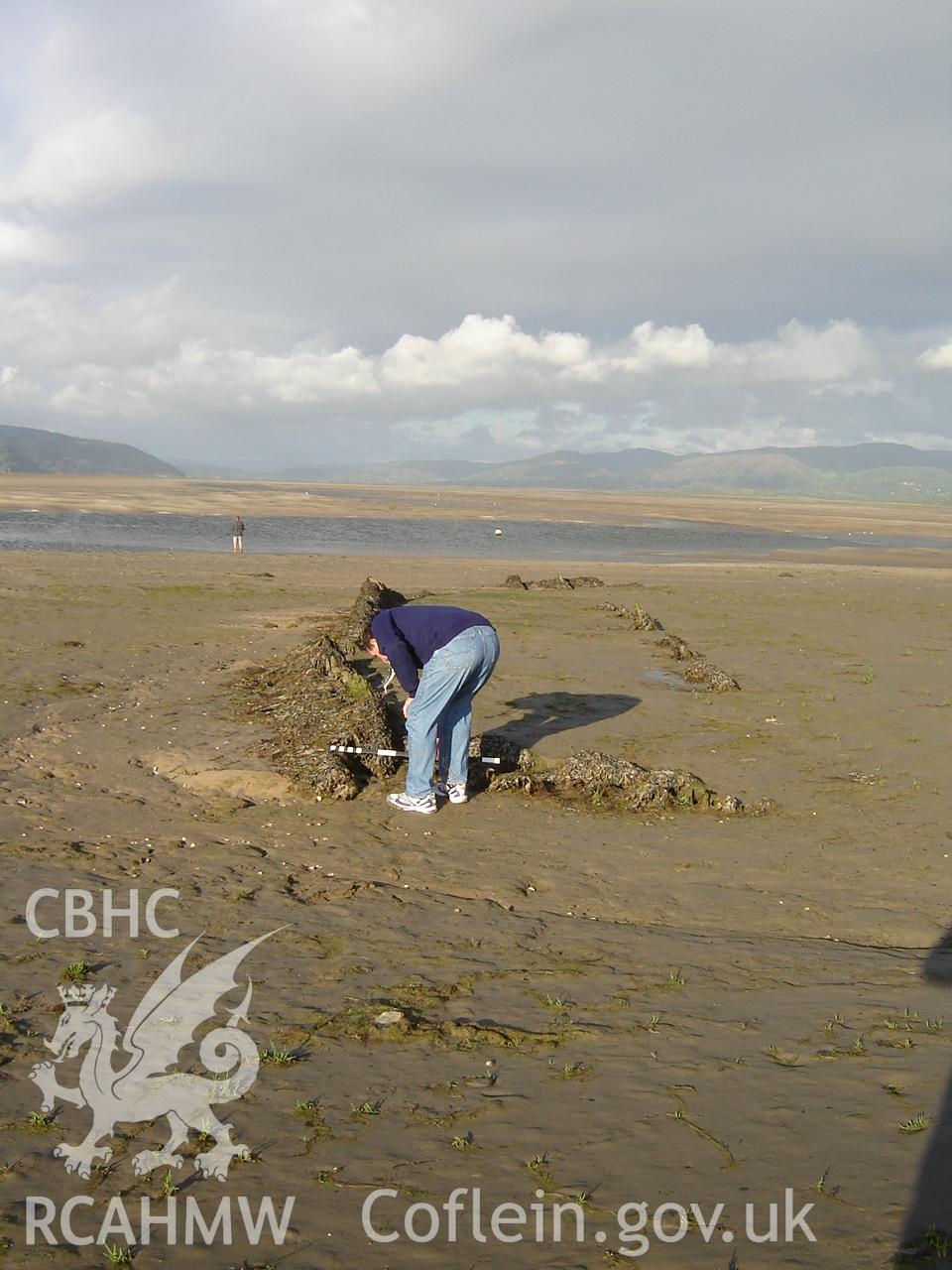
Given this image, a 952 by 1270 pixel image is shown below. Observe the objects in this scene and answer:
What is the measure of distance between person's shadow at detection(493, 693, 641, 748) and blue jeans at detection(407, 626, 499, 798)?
2.29 meters

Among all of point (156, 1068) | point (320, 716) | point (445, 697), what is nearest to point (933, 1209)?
point (156, 1068)

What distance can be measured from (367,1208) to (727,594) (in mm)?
24539

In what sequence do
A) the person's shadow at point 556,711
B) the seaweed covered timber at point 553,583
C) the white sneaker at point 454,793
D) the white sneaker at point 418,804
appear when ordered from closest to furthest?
1. the white sneaker at point 418,804
2. the white sneaker at point 454,793
3. the person's shadow at point 556,711
4. the seaweed covered timber at point 553,583

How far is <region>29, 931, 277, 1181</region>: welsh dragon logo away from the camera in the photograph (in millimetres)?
3752

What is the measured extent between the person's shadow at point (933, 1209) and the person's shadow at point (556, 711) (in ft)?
23.1

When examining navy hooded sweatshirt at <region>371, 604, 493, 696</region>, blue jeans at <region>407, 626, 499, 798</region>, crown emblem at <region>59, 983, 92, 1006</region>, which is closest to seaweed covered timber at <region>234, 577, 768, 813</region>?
blue jeans at <region>407, 626, 499, 798</region>

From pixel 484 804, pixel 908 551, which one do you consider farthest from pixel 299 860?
pixel 908 551

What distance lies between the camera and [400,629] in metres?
8.37

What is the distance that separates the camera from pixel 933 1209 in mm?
3453

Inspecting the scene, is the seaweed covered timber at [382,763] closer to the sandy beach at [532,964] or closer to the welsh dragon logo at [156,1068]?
the sandy beach at [532,964]

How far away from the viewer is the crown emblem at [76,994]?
4832mm

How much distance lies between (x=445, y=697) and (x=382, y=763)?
1.65 m

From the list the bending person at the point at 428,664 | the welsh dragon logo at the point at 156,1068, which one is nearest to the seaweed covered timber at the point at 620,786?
the bending person at the point at 428,664

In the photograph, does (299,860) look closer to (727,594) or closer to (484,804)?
(484,804)
